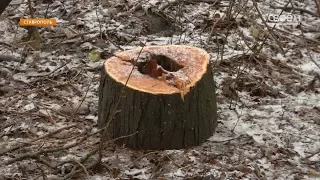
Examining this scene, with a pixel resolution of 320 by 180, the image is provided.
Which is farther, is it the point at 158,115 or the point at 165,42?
the point at 165,42

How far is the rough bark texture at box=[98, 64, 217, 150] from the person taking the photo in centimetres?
322

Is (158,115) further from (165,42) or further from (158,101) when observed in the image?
(165,42)

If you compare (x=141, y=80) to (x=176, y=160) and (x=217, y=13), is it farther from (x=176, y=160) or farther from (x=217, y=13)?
(x=217, y=13)

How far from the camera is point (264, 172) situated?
3219mm

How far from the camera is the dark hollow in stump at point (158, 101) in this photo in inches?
127

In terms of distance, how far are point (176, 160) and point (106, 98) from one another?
0.60 meters

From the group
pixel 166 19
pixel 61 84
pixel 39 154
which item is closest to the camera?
pixel 39 154

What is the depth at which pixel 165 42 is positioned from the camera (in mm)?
4871

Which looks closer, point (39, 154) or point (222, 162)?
point (39, 154)

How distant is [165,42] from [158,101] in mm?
1751

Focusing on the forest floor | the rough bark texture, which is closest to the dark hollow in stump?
the rough bark texture

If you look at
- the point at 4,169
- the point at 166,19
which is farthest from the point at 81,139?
the point at 166,19

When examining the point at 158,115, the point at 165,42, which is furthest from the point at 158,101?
the point at 165,42

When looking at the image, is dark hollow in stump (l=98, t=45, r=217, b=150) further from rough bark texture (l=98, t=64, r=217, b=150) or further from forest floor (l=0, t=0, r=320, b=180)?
forest floor (l=0, t=0, r=320, b=180)
